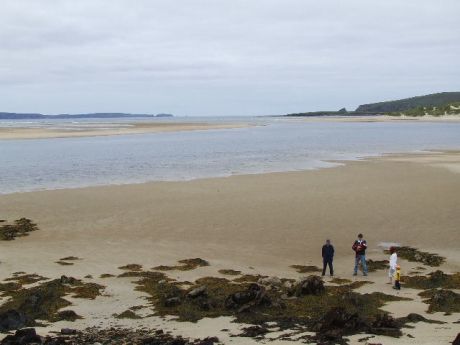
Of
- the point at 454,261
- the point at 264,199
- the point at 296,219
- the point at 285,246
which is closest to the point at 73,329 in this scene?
the point at 285,246

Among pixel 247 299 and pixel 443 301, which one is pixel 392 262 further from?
pixel 247 299

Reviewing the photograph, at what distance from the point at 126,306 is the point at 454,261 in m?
10.9

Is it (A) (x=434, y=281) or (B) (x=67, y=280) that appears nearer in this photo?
(A) (x=434, y=281)

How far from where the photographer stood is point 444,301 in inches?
522

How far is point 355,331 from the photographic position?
11.4 meters

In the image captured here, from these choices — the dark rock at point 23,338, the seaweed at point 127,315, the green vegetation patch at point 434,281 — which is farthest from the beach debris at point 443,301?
the dark rock at point 23,338

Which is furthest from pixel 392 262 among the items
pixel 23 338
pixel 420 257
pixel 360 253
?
pixel 23 338

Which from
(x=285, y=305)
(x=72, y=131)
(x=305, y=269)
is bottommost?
(x=305, y=269)

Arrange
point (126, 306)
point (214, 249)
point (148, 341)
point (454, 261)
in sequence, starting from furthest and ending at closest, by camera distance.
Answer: point (214, 249) → point (454, 261) → point (126, 306) → point (148, 341)

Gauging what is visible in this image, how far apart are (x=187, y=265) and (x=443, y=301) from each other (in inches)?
320

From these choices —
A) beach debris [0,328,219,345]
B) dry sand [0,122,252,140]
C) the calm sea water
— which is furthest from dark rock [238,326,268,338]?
dry sand [0,122,252,140]

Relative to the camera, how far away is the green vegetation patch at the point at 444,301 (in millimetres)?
12904

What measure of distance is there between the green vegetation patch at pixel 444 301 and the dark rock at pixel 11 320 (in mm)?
9345

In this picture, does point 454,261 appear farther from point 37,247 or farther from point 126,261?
point 37,247
